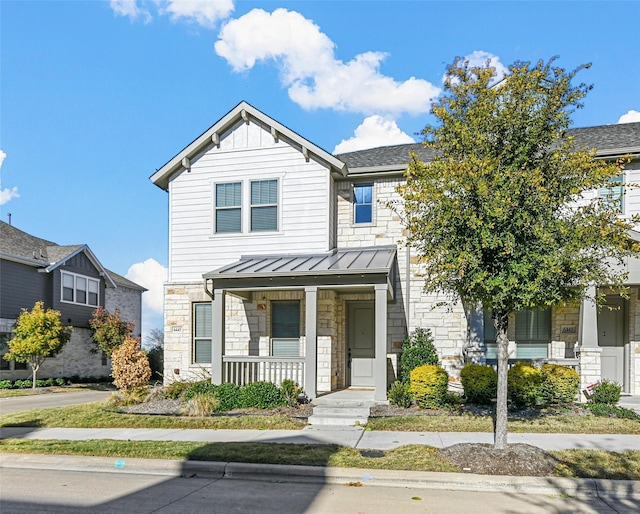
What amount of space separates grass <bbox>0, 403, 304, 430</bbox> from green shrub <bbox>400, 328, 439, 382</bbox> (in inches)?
150

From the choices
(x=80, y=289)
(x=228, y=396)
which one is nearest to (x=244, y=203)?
(x=228, y=396)

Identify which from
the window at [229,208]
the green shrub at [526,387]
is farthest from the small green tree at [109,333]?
the green shrub at [526,387]

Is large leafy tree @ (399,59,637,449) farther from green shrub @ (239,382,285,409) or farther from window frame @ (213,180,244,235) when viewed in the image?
window frame @ (213,180,244,235)

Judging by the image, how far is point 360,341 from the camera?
1554 cm

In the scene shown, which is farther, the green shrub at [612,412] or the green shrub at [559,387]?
the green shrub at [559,387]

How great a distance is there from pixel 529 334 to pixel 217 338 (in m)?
8.25

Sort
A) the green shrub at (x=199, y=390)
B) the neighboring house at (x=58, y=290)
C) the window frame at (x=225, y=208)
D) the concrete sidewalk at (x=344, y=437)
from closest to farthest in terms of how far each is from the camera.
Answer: the concrete sidewalk at (x=344, y=437) → the green shrub at (x=199, y=390) → the window frame at (x=225, y=208) → the neighboring house at (x=58, y=290)

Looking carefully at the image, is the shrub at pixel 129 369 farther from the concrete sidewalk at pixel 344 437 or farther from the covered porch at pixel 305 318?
the concrete sidewalk at pixel 344 437

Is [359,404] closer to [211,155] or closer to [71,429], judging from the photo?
[71,429]

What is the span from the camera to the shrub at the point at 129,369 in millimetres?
14641

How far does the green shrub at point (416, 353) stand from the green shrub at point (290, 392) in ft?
9.42

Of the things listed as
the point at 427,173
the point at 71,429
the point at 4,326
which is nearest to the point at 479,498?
the point at 427,173

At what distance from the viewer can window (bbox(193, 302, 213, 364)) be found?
51.2 ft

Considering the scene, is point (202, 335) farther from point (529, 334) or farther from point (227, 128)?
point (529, 334)
